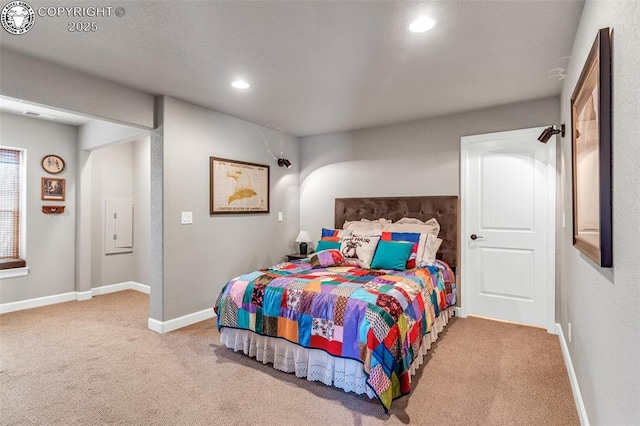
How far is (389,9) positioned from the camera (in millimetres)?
1967

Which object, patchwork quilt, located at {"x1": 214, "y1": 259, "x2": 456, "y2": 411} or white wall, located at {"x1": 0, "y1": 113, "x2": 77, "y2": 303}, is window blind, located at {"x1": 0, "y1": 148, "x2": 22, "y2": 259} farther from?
patchwork quilt, located at {"x1": 214, "y1": 259, "x2": 456, "y2": 411}

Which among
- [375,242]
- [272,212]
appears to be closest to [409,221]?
[375,242]

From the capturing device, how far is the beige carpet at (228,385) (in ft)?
6.65

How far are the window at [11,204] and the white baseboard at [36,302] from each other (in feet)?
1.58

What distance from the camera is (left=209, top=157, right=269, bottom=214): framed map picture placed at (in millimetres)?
3984

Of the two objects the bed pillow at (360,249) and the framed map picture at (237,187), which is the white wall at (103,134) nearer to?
the framed map picture at (237,187)

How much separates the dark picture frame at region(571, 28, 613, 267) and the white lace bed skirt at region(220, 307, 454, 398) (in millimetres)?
1438

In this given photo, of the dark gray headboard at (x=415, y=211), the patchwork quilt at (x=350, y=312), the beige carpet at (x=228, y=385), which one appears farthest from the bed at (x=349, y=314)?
the dark gray headboard at (x=415, y=211)

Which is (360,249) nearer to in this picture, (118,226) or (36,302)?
(118,226)

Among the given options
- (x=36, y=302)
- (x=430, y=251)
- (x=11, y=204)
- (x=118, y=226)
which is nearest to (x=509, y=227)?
(x=430, y=251)

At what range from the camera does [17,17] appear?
6.92ft

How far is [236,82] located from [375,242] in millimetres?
2124

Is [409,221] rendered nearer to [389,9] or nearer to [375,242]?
[375,242]

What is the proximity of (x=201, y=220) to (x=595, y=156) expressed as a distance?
11.5 ft
